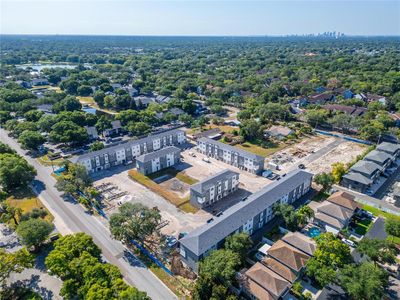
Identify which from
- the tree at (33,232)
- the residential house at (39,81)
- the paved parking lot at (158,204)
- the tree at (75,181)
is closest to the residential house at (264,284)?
the paved parking lot at (158,204)

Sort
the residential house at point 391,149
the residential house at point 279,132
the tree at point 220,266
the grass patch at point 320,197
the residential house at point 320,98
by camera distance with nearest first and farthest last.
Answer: the tree at point 220,266 → the grass patch at point 320,197 → the residential house at point 391,149 → the residential house at point 279,132 → the residential house at point 320,98

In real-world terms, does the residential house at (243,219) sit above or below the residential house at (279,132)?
above

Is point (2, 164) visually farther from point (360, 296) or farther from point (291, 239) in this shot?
point (360, 296)

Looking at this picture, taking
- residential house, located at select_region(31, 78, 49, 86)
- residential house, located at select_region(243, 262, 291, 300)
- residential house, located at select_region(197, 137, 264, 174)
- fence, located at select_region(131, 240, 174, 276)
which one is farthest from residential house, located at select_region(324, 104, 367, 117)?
residential house, located at select_region(31, 78, 49, 86)

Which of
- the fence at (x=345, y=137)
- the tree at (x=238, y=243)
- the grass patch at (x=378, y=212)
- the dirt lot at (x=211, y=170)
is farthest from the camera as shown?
the fence at (x=345, y=137)

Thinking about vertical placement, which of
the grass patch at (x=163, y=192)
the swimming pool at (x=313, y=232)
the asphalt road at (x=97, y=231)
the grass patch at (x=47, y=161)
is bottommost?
the grass patch at (x=163, y=192)

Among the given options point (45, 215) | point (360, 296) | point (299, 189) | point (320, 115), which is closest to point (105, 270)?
point (45, 215)

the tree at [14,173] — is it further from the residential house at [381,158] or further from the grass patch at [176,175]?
the residential house at [381,158]

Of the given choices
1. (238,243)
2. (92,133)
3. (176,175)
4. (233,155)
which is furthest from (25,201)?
(233,155)
